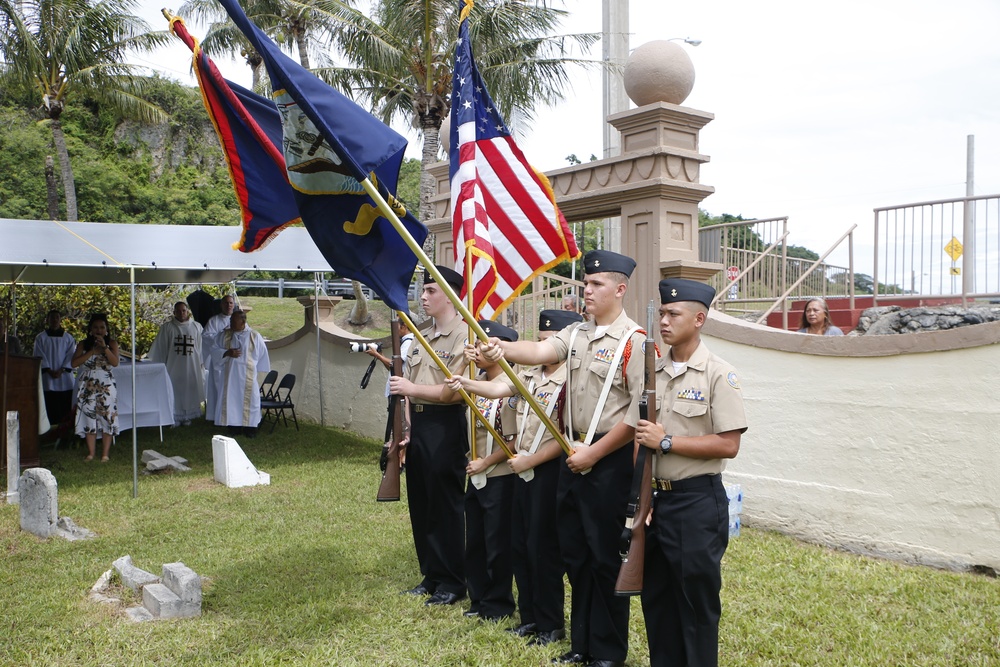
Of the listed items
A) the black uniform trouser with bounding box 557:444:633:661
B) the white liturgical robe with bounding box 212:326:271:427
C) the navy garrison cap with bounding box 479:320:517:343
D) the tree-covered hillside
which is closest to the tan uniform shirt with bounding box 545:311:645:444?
the black uniform trouser with bounding box 557:444:633:661

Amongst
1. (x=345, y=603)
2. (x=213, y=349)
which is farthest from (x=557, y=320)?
(x=213, y=349)

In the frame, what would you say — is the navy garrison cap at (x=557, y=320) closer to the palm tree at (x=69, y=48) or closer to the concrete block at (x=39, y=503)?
the concrete block at (x=39, y=503)

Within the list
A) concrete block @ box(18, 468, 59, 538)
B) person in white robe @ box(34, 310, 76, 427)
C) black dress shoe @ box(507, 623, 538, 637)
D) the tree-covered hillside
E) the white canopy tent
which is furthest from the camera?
the tree-covered hillside

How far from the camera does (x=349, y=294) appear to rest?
3188 cm

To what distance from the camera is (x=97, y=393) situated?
10656 mm

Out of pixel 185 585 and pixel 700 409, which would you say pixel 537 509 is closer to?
pixel 700 409

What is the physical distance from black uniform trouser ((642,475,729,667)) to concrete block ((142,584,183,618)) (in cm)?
282

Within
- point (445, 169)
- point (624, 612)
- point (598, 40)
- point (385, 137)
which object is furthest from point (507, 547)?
point (598, 40)

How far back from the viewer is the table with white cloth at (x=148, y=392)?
11547 millimetres

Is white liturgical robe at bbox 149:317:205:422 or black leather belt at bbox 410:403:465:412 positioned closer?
black leather belt at bbox 410:403:465:412

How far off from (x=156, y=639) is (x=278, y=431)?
841cm

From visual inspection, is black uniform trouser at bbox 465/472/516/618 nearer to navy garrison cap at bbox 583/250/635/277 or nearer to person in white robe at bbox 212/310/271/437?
navy garrison cap at bbox 583/250/635/277

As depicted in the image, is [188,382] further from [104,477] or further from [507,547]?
[507,547]

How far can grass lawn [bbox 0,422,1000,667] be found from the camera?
4391mm
